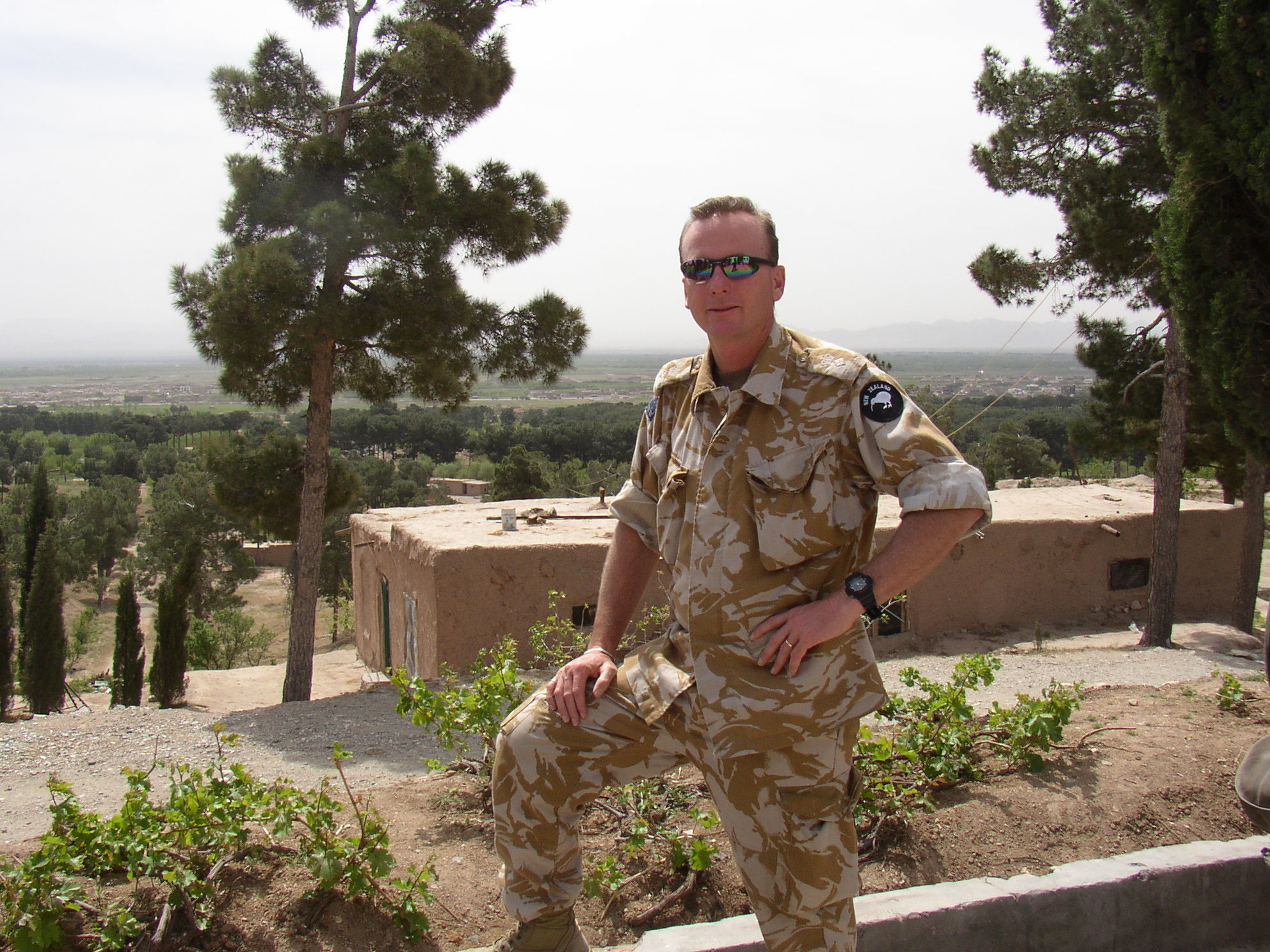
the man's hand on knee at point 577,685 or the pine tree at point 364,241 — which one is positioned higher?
the pine tree at point 364,241

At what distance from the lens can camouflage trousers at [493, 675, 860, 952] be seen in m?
1.79

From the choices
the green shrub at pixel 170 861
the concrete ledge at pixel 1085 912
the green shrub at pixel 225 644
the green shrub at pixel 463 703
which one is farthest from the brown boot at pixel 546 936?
the green shrub at pixel 225 644

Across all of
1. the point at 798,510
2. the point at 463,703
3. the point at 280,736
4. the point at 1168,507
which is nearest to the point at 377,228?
the point at 280,736

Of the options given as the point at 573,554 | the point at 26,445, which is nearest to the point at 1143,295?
the point at 573,554

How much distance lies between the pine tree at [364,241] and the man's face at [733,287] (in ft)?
21.8

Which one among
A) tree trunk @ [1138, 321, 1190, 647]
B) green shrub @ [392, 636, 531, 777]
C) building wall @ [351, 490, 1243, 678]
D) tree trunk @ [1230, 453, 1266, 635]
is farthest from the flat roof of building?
green shrub @ [392, 636, 531, 777]

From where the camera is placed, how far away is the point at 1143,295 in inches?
434

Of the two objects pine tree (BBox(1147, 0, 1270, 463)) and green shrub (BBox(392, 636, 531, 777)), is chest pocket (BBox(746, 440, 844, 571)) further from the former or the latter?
pine tree (BBox(1147, 0, 1270, 463))

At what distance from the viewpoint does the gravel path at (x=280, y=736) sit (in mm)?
5590

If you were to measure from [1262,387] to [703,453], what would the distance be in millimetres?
7486

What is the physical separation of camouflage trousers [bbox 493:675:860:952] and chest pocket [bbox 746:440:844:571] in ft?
1.19

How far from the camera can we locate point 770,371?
1974 millimetres

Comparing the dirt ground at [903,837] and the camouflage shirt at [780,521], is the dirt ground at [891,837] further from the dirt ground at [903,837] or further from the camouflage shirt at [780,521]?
the camouflage shirt at [780,521]

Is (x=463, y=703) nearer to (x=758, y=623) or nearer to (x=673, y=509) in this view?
(x=673, y=509)
